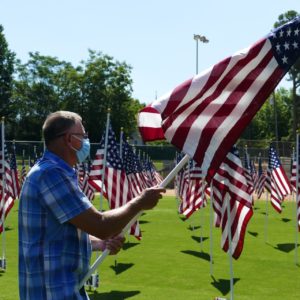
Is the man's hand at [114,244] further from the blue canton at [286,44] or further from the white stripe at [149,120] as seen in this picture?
the blue canton at [286,44]

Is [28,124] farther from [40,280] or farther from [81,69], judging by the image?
[40,280]

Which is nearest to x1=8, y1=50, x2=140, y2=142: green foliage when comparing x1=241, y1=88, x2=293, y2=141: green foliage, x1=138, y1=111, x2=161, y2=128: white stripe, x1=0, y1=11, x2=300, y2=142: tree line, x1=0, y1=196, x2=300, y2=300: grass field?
x1=0, y1=11, x2=300, y2=142: tree line

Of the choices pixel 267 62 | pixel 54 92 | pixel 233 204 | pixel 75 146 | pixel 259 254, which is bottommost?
pixel 259 254

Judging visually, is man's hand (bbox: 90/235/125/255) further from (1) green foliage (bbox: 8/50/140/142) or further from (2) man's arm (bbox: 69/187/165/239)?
(1) green foliage (bbox: 8/50/140/142)

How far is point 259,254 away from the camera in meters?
16.6

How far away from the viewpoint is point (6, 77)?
8056 cm

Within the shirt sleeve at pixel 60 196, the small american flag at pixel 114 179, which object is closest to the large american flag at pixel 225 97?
the shirt sleeve at pixel 60 196

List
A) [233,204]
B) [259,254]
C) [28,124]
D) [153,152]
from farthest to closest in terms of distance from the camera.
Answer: [28,124]
[153,152]
[259,254]
[233,204]

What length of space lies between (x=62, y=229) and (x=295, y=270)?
11.5 m

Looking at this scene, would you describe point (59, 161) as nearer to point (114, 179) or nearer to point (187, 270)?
point (114, 179)

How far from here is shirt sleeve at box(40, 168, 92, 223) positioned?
12.3 ft

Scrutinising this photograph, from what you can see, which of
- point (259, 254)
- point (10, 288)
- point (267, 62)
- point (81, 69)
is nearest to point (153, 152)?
point (81, 69)

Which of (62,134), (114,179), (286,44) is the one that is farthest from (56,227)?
(114,179)

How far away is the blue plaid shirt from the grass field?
7.27 metres
